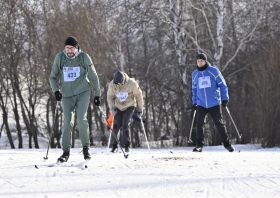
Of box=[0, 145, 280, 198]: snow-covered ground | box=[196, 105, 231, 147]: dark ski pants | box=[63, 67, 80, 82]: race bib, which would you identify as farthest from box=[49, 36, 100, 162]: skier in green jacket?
box=[196, 105, 231, 147]: dark ski pants

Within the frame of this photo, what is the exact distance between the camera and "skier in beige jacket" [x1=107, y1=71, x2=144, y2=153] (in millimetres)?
8180

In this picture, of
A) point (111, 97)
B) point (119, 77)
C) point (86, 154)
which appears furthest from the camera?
point (111, 97)

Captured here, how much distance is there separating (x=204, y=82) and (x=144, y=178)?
366cm

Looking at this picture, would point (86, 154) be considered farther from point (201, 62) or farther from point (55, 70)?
point (201, 62)

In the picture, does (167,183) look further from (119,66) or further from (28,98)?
(28,98)

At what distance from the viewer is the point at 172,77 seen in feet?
73.4

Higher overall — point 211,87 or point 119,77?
point 119,77

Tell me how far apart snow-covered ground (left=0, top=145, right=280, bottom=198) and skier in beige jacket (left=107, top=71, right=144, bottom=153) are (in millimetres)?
2109

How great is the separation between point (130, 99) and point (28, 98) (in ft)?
65.4

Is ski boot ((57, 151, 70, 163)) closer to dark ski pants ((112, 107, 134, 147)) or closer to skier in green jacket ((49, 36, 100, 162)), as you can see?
skier in green jacket ((49, 36, 100, 162))

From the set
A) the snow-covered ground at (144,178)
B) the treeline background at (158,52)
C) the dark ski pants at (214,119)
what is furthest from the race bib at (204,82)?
the treeline background at (158,52)

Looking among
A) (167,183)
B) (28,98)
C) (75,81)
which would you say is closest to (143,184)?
(167,183)

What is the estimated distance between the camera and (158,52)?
23938mm

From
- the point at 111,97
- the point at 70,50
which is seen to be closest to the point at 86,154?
the point at 70,50
